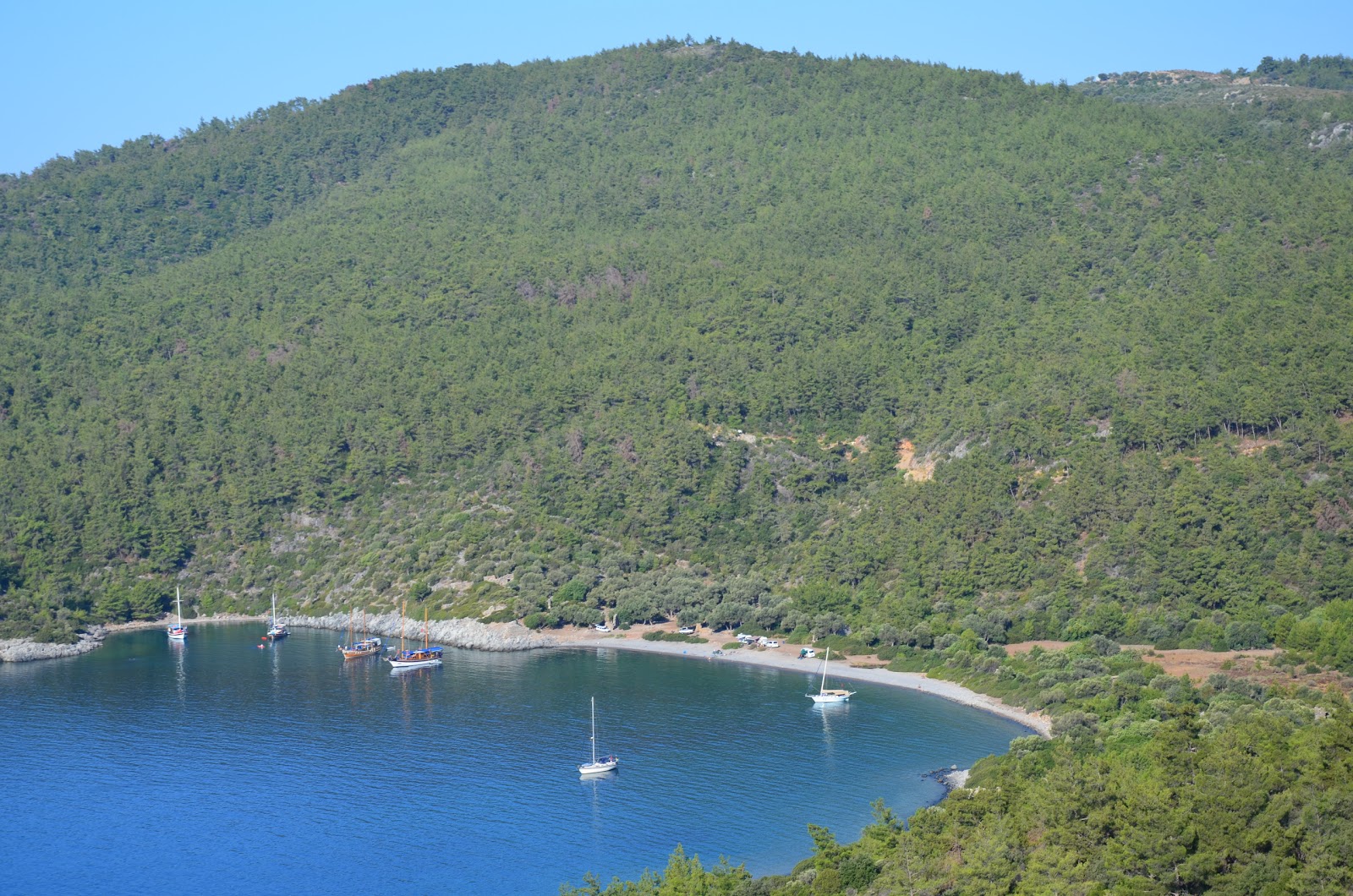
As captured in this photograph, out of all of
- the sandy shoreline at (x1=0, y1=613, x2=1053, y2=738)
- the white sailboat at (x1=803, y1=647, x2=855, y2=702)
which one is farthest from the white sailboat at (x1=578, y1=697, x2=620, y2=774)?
the sandy shoreline at (x1=0, y1=613, x2=1053, y2=738)

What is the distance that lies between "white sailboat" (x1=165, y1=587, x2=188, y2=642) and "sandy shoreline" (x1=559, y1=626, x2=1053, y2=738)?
36.3m

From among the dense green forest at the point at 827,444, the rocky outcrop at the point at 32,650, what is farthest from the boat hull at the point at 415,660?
the rocky outcrop at the point at 32,650

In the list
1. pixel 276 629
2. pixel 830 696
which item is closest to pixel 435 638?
pixel 276 629

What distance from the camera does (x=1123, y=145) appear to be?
642 ft

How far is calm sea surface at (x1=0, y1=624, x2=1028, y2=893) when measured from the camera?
7988 centimetres

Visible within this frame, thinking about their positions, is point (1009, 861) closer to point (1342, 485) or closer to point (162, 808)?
point (162, 808)

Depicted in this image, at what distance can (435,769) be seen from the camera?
95125 mm

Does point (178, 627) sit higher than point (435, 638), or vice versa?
point (178, 627)

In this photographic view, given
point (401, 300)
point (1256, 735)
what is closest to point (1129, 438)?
point (1256, 735)

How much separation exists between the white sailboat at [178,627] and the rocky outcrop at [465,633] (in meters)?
16.0

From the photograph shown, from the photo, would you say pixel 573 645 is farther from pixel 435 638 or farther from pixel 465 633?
pixel 435 638

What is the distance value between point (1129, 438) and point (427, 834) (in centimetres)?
7573

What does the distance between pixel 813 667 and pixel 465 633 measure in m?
33.3

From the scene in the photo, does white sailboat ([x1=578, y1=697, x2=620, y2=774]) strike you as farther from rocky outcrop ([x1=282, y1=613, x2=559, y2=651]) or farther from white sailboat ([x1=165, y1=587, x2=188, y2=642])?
white sailboat ([x1=165, y1=587, x2=188, y2=642])
